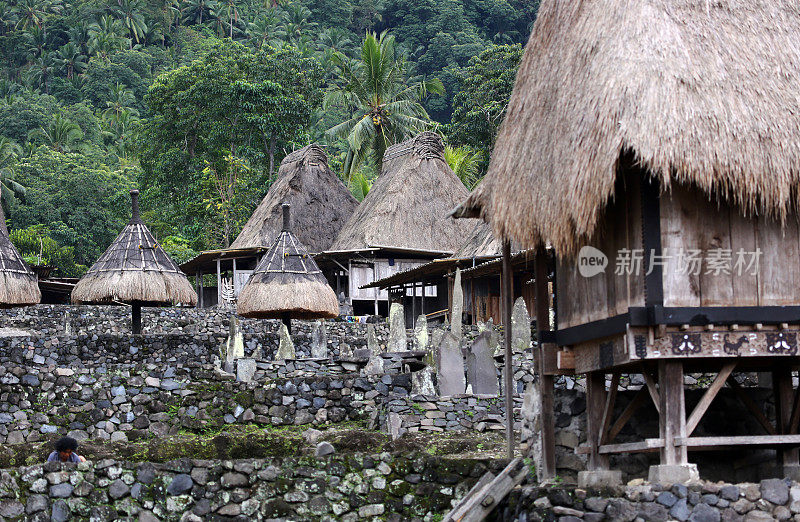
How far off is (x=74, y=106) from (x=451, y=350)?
45941 millimetres

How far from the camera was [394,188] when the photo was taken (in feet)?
103

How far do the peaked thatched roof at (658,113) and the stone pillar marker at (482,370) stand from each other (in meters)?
3.79

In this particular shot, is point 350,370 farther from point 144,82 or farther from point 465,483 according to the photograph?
point 144,82

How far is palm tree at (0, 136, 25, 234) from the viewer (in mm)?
39094

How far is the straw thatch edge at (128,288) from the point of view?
57.0 ft

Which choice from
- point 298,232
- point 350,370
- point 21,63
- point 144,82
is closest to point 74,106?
point 144,82

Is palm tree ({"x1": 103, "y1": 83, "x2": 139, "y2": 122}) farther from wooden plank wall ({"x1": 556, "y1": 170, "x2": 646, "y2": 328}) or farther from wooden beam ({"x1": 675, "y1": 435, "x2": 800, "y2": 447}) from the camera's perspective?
wooden beam ({"x1": 675, "y1": 435, "x2": 800, "y2": 447})

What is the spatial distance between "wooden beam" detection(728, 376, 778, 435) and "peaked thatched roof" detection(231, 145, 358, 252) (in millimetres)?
23453

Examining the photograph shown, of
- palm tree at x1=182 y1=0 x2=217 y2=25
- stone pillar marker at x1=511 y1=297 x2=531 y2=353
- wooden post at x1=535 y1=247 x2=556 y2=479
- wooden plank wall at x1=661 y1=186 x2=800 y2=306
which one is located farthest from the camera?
palm tree at x1=182 y1=0 x2=217 y2=25

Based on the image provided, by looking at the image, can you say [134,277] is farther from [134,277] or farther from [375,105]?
[375,105]

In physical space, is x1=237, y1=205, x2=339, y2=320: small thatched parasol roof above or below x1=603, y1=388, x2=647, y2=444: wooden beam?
above

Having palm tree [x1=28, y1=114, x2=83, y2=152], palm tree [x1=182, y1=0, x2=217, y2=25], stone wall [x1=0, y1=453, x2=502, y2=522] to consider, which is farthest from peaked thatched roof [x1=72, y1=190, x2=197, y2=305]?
palm tree [x1=182, y1=0, x2=217, y2=25]

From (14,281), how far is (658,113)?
1239cm
